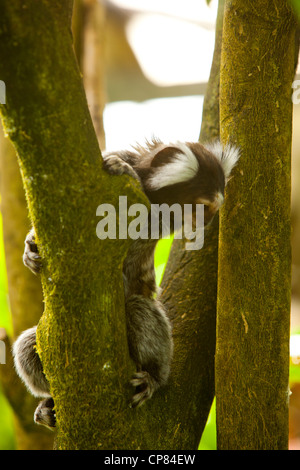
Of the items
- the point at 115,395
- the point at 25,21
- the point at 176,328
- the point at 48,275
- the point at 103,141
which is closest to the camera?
the point at 25,21

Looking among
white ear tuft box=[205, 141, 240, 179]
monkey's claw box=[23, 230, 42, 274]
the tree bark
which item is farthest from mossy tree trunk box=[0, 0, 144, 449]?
the tree bark

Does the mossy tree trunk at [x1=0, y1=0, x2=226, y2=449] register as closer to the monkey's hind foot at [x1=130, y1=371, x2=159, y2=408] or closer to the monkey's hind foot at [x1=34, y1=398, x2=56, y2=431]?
the monkey's hind foot at [x1=130, y1=371, x2=159, y2=408]

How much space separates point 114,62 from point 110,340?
28.4ft

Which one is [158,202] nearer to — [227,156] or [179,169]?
[179,169]

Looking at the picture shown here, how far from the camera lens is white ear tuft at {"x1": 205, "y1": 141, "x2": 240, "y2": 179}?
224 centimetres

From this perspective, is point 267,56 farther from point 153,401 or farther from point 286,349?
point 153,401

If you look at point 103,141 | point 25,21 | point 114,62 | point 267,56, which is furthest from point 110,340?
point 114,62

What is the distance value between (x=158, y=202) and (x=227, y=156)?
55 centimetres

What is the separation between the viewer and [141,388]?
212 cm

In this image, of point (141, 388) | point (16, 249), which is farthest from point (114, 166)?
point (16, 249)

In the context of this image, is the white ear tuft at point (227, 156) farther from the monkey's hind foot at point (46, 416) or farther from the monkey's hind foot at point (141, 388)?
the monkey's hind foot at point (46, 416)

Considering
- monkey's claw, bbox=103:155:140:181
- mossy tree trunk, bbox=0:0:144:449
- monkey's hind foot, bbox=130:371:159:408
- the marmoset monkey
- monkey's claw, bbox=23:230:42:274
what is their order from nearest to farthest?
1. mossy tree trunk, bbox=0:0:144:449
2. monkey's claw, bbox=103:155:140:181
3. monkey's hind foot, bbox=130:371:159:408
4. monkey's claw, bbox=23:230:42:274
5. the marmoset monkey

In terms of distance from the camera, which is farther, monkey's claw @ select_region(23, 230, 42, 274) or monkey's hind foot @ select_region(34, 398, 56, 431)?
monkey's hind foot @ select_region(34, 398, 56, 431)

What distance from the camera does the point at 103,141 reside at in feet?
13.3
